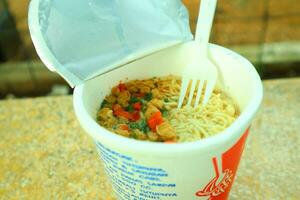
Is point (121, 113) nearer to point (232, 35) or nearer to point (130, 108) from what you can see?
point (130, 108)

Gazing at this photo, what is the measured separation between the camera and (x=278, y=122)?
950 mm

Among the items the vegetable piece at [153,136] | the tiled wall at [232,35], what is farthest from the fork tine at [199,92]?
the tiled wall at [232,35]

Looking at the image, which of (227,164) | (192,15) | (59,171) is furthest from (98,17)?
(192,15)

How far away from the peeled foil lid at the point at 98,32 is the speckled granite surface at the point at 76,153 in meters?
0.32

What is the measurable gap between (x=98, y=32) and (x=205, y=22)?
0.15m

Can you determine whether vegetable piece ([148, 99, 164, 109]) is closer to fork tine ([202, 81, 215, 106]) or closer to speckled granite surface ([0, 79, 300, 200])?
fork tine ([202, 81, 215, 106])

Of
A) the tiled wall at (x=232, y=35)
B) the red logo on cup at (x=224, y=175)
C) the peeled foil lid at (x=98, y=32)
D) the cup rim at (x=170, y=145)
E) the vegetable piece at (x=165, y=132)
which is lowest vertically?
the tiled wall at (x=232, y=35)

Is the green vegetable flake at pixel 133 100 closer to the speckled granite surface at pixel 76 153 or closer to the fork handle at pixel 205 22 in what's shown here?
the fork handle at pixel 205 22

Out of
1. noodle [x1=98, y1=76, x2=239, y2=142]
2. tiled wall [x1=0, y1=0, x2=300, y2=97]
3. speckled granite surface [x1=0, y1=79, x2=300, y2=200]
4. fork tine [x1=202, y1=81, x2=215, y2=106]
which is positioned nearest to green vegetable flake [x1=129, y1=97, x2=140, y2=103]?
noodle [x1=98, y1=76, x2=239, y2=142]

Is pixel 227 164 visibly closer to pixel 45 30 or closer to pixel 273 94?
pixel 45 30

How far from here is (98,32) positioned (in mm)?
610

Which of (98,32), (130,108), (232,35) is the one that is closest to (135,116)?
(130,108)

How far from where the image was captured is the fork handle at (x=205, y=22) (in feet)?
1.93

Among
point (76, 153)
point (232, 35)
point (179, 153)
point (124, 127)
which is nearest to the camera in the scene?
point (179, 153)
